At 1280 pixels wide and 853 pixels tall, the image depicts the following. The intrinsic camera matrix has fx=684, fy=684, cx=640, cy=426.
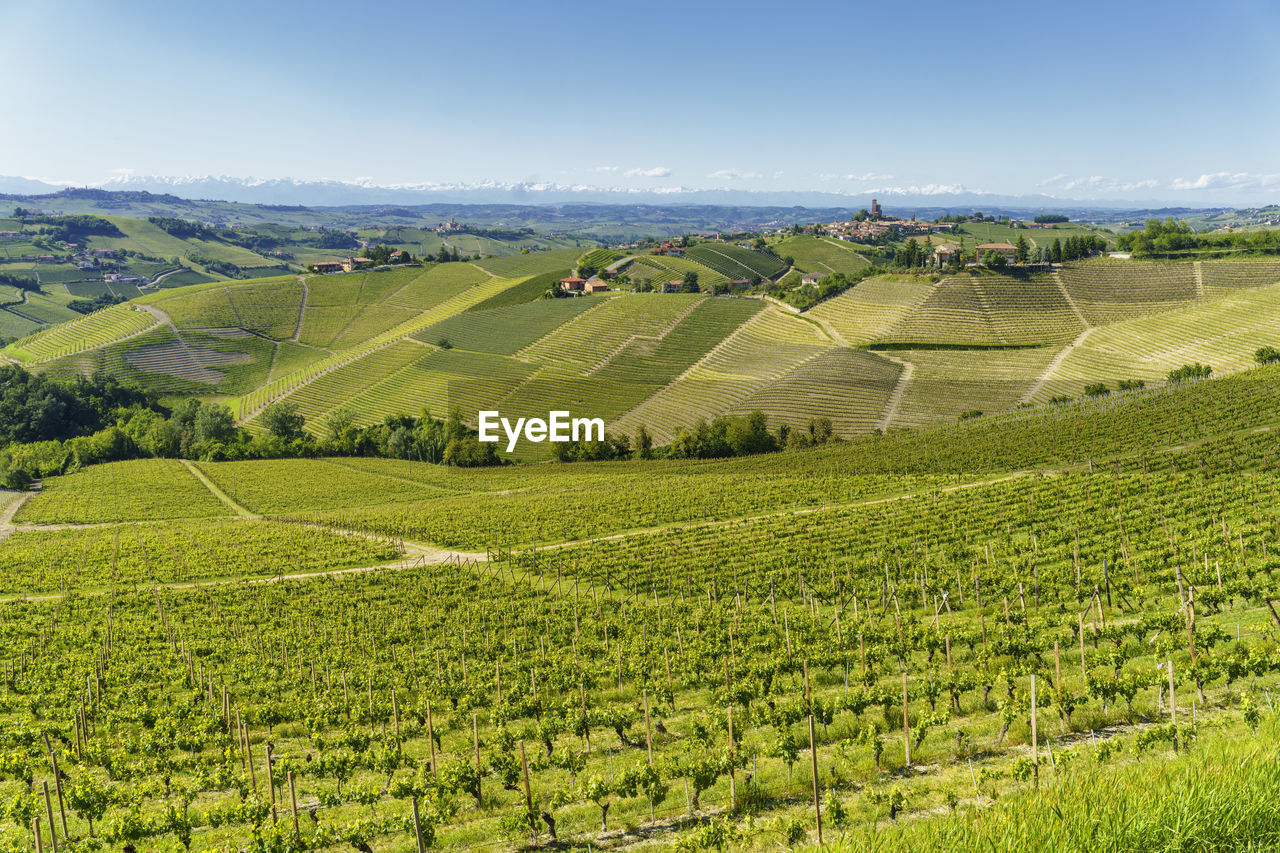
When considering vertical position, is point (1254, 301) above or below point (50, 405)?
above

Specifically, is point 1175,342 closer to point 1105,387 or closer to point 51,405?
point 1105,387

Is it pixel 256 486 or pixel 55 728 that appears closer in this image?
pixel 55 728

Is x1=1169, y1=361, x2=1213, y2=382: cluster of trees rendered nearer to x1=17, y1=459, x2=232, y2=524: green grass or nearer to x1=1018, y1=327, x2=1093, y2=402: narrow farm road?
x1=1018, y1=327, x2=1093, y2=402: narrow farm road

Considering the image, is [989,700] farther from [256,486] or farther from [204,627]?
[256,486]

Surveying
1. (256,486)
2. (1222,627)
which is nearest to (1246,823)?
(1222,627)

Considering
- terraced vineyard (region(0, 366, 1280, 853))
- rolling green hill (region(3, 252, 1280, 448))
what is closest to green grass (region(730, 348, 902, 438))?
rolling green hill (region(3, 252, 1280, 448))

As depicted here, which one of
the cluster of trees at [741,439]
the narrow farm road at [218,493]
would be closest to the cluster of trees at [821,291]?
the cluster of trees at [741,439]
